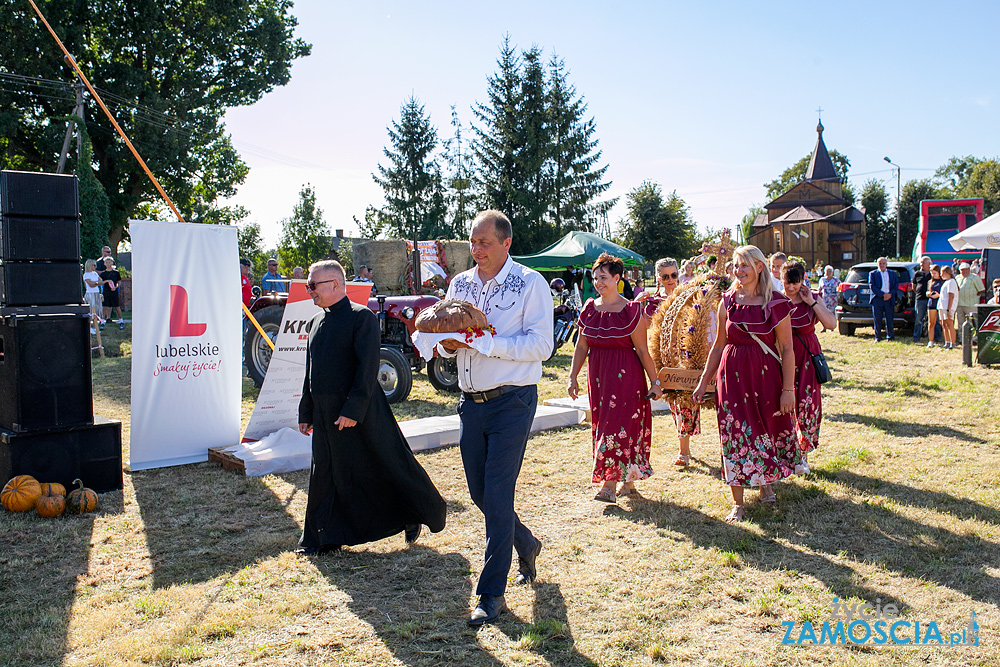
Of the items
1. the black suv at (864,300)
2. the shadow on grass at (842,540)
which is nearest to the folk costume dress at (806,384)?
the shadow on grass at (842,540)

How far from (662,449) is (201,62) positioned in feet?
91.7

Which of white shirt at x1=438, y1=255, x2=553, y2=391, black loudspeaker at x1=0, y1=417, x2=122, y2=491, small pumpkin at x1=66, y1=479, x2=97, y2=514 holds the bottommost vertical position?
small pumpkin at x1=66, y1=479, x2=97, y2=514

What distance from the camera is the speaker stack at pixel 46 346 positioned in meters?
5.45

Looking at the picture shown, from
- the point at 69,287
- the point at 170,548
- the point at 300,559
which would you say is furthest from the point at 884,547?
the point at 69,287

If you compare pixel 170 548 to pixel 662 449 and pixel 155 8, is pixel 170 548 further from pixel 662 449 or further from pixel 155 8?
pixel 155 8

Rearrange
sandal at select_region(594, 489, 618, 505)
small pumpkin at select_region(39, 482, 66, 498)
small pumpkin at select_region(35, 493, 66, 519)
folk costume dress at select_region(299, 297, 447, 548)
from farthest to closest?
sandal at select_region(594, 489, 618, 505)
small pumpkin at select_region(39, 482, 66, 498)
small pumpkin at select_region(35, 493, 66, 519)
folk costume dress at select_region(299, 297, 447, 548)

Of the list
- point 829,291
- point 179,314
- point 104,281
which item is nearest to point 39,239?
point 179,314

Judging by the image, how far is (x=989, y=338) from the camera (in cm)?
1223

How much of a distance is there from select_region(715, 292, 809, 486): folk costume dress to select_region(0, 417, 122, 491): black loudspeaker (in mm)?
4487

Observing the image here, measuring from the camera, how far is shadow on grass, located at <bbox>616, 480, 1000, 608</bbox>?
3.95m

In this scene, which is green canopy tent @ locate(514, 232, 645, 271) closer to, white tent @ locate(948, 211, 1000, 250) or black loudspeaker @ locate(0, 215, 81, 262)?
white tent @ locate(948, 211, 1000, 250)

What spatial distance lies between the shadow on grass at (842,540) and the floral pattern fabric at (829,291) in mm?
13684

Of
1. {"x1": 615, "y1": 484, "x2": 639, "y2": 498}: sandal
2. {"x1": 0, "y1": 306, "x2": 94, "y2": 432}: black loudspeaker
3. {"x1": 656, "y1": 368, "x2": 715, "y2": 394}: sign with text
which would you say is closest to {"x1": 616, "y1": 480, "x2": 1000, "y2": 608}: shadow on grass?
{"x1": 615, "y1": 484, "x2": 639, "y2": 498}: sandal
